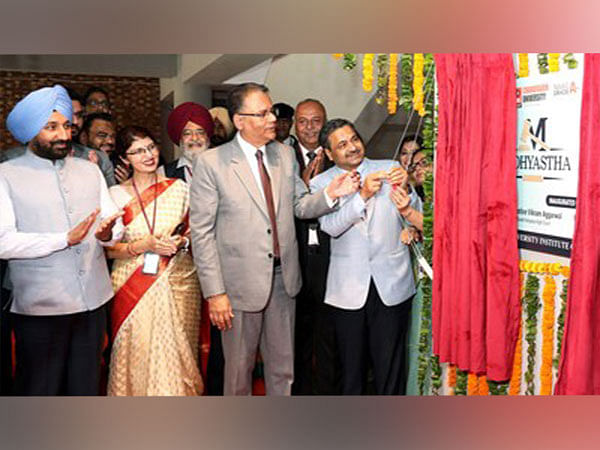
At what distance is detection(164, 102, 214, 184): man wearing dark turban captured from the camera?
11.9ft

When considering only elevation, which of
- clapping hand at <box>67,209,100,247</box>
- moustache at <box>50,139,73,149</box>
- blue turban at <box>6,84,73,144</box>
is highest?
blue turban at <box>6,84,73,144</box>

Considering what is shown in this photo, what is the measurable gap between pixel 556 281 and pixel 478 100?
887mm

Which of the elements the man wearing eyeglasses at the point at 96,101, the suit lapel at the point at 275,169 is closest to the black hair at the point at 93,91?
the man wearing eyeglasses at the point at 96,101

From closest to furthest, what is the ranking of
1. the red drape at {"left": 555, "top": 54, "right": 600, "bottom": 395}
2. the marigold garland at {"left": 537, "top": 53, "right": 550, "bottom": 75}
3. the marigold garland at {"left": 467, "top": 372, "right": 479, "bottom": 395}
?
the red drape at {"left": 555, "top": 54, "right": 600, "bottom": 395} → the marigold garland at {"left": 537, "top": 53, "right": 550, "bottom": 75} → the marigold garland at {"left": 467, "top": 372, "right": 479, "bottom": 395}

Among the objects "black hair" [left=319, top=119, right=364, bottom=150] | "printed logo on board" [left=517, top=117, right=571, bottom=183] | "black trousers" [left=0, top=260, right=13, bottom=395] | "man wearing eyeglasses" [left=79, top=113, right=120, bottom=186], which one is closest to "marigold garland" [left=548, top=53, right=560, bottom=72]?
"printed logo on board" [left=517, top=117, right=571, bottom=183]

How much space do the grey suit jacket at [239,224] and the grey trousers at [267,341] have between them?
4 centimetres

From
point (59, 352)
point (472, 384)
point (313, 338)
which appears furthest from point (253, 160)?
point (472, 384)

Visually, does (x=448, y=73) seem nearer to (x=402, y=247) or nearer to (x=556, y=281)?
(x=402, y=247)

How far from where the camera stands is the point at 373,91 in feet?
11.8

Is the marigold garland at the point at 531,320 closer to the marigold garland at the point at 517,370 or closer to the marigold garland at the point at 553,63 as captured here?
the marigold garland at the point at 517,370

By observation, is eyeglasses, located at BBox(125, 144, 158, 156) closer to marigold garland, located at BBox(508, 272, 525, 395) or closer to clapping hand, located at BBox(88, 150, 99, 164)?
A: clapping hand, located at BBox(88, 150, 99, 164)

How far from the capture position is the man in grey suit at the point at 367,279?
368 cm

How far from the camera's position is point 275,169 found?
12.0 ft

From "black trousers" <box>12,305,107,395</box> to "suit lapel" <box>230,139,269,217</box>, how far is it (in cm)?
86
